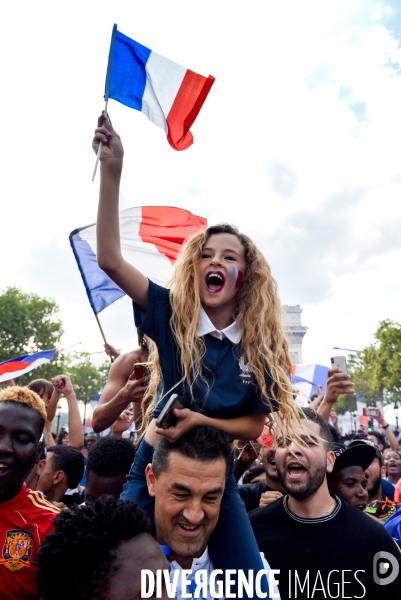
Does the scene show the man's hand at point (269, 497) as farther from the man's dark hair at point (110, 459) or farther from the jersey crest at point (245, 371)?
the jersey crest at point (245, 371)

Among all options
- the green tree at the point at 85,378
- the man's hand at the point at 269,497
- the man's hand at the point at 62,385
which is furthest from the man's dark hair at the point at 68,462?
the green tree at the point at 85,378

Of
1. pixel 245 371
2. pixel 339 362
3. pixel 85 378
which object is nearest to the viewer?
pixel 245 371

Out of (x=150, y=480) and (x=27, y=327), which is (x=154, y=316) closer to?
(x=150, y=480)

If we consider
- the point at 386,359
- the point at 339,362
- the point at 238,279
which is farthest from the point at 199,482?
the point at 386,359

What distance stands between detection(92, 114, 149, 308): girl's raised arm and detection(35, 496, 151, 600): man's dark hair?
108 cm

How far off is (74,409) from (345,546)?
3.24m

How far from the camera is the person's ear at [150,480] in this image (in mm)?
2573

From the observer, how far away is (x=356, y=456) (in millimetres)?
4141

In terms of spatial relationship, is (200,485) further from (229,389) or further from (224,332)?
(224,332)

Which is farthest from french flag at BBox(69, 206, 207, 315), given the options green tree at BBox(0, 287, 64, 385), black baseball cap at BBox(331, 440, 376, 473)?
green tree at BBox(0, 287, 64, 385)

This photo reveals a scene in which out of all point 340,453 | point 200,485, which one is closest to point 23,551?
point 200,485

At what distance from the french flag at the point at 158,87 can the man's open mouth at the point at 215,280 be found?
3.87 ft

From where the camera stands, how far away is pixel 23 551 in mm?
2463

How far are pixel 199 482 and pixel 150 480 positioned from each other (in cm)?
31
